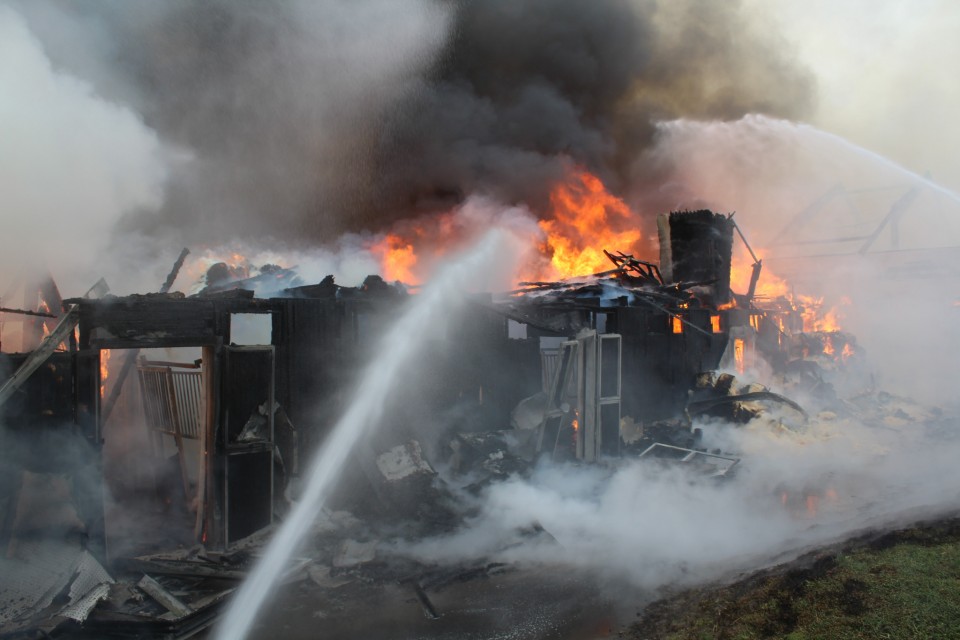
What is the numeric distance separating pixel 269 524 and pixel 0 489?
3.78 m

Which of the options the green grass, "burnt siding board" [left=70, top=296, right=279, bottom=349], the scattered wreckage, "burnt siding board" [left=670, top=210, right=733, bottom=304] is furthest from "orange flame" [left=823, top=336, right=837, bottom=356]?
"burnt siding board" [left=70, top=296, right=279, bottom=349]

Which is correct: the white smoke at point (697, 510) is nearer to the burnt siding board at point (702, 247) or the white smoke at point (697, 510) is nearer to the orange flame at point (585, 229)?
the burnt siding board at point (702, 247)

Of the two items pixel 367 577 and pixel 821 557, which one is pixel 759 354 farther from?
pixel 367 577

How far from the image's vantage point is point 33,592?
21.8ft

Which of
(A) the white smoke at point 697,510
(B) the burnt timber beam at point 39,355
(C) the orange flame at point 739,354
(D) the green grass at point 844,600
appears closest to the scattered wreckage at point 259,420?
(B) the burnt timber beam at point 39,355

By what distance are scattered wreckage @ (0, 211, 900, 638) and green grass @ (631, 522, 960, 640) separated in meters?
3.17

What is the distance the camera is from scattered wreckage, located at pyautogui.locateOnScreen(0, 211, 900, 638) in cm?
720

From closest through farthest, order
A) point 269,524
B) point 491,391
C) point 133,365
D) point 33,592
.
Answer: point 33,592, point 269,524, point 133,365, point 491,391

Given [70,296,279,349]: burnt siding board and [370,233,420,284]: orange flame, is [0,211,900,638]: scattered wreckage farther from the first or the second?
[370,233,420,284]: orange flame

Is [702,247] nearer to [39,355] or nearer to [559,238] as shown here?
[559,238]

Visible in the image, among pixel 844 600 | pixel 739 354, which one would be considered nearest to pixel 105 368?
pixel 844 600

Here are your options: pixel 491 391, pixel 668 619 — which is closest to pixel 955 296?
pixel 491 391

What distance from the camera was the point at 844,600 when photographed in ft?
20.2

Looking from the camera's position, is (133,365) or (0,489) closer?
(0,489)
